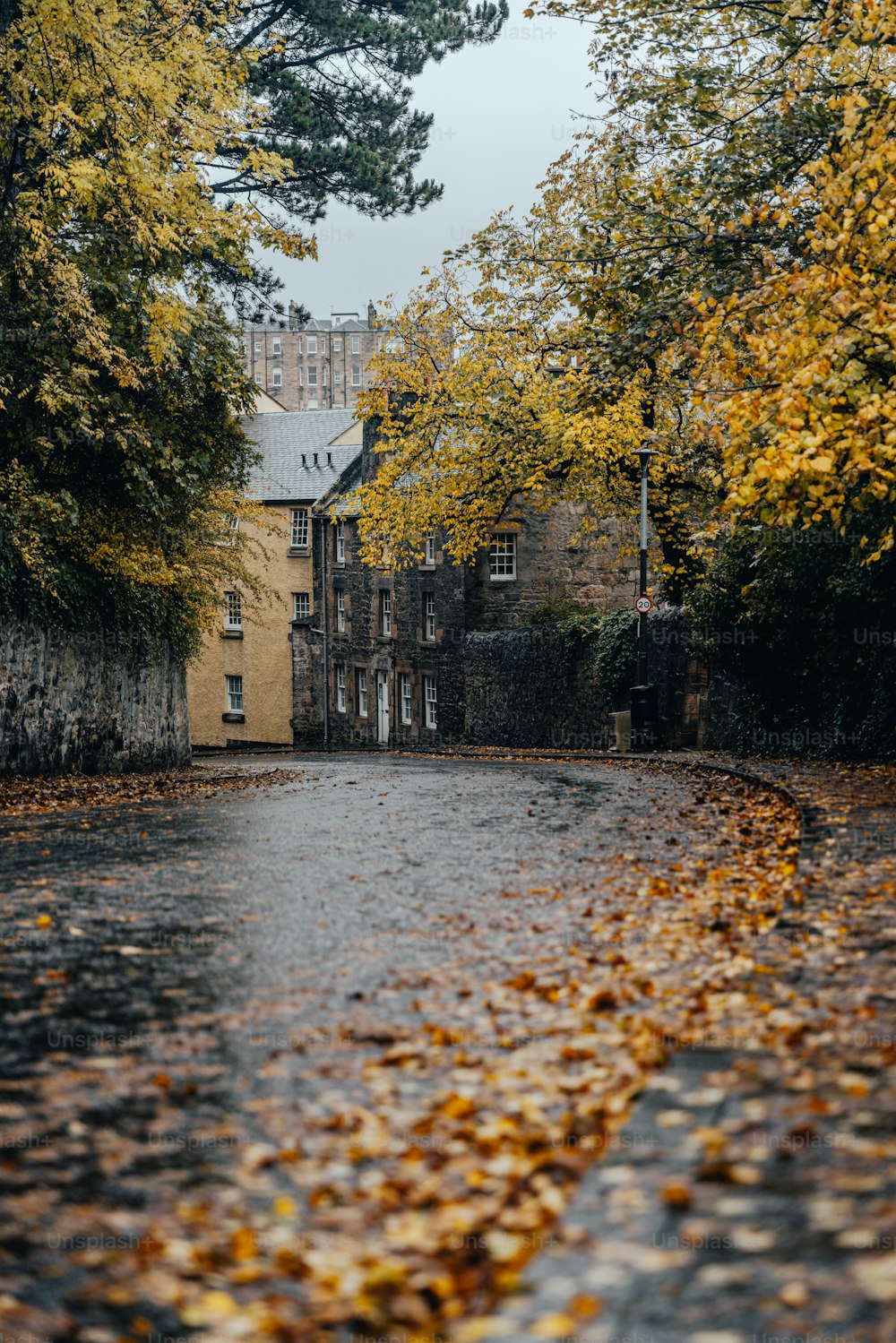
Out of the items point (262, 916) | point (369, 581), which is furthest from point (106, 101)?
point (369, 581)

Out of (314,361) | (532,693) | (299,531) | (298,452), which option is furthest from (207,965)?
(314,361)

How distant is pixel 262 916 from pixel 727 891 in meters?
3.26

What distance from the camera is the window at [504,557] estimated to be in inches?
1527

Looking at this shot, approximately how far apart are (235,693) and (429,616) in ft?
46.0

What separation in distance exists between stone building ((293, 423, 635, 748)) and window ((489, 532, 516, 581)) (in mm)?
27

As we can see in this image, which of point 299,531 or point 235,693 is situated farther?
point 235,693

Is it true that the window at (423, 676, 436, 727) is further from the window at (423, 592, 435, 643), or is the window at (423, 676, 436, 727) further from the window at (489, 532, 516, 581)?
the window at (489, 532, 516, 581)

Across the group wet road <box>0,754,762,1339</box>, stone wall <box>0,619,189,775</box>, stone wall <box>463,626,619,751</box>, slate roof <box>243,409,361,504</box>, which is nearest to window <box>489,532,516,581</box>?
stone wall <box>463,626,619,751</box>

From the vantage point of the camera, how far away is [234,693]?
53.3 metres

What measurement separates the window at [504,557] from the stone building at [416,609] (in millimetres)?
27

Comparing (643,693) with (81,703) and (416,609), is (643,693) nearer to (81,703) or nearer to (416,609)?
(81,703)

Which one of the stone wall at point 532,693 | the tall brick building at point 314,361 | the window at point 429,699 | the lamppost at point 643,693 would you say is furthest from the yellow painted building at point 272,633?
the tall brick building at point 314,361

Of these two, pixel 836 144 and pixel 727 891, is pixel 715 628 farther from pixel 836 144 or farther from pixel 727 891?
pixel 727 891

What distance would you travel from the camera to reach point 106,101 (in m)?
16.4
